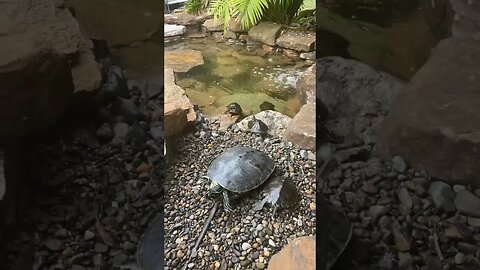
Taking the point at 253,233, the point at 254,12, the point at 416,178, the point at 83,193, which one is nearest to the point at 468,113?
the point at 416,178

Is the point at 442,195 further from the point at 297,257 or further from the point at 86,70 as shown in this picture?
the point at 86,70

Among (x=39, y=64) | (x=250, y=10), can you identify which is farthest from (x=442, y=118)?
(x=250, y=10)

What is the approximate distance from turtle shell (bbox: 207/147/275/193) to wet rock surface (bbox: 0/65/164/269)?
269 mm

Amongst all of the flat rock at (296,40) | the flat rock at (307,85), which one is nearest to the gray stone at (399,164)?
the flat rock at (307,85)

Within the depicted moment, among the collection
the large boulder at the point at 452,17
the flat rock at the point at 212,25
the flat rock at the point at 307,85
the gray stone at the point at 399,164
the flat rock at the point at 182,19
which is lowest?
the flat rock at the point at 307,85

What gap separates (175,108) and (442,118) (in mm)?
501

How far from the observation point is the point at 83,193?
775 mm

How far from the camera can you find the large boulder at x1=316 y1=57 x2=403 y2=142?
78 centimetres

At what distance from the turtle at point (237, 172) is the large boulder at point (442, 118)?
0.33 metres

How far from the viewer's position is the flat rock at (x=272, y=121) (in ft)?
3.67

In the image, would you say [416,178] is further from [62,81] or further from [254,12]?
[254,12]

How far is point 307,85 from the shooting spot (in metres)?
1.19

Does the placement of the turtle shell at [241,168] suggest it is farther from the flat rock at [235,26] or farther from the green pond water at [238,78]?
the flat rock at [235,26]

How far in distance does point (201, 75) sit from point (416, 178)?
597 mm
